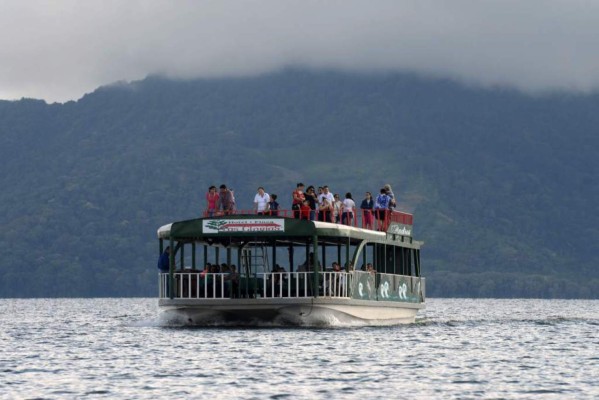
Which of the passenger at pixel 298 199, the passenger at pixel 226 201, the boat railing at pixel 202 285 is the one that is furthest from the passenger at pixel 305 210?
the boat railing at pixel 202 285

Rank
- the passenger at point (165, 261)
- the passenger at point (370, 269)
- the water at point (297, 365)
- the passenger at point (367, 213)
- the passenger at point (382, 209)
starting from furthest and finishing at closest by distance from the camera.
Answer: the passenger at point (382, 209) < the passenger at point (370, 269) < the passenger at point (367, 213) < the passenger at point (165, 261) < the water at point (297, 365)

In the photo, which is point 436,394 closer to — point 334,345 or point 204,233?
point 334,345

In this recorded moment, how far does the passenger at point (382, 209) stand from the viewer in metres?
61.2

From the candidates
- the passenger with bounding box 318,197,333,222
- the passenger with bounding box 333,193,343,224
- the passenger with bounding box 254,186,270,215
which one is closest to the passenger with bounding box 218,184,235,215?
the passenger with bounding box 254,186,270,215

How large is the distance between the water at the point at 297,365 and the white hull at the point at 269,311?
1.86 feet

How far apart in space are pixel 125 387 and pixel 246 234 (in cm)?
1711

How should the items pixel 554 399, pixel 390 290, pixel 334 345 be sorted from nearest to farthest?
pixel 554 399 < pixel 334 345 < pixel 390 290

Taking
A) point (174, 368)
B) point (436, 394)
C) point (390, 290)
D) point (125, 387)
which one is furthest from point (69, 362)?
point (390, 290)

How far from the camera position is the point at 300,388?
1518 inches

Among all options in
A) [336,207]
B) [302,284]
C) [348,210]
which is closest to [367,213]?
[348,210]

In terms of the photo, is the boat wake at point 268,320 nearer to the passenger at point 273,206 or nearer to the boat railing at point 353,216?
the boat railing at point 353,216

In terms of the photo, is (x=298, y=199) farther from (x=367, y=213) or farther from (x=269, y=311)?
(x=269, y=311)

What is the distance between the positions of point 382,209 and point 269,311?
843cm

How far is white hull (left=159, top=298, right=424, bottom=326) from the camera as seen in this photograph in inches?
2168
